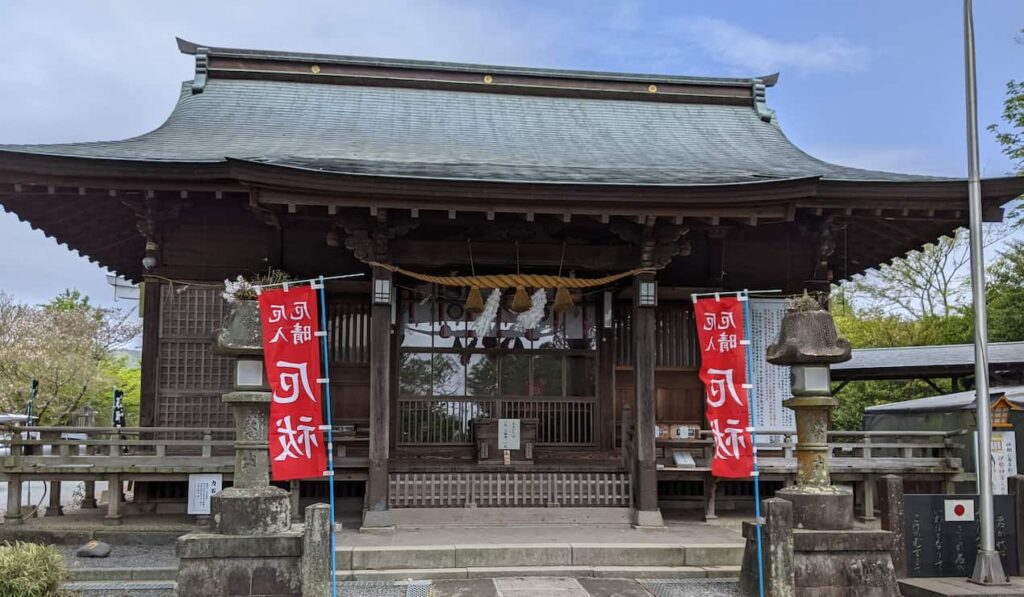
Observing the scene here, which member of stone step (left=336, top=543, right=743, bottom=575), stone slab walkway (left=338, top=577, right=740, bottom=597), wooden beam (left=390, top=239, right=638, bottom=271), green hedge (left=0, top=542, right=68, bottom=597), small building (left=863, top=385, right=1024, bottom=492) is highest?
wooden beam (left=390, top=239, right=638, bottom=271)

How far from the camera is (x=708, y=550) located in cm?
861

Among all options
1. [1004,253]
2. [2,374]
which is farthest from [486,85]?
[2,374]

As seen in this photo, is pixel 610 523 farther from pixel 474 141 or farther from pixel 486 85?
pixel 486 85

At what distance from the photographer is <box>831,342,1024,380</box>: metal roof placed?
1631 cm

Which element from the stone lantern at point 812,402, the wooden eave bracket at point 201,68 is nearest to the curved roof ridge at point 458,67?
the wooden eave bracket at point 201,68

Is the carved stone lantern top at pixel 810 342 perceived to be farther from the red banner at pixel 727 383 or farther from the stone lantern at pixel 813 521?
the red banner at pixel 727 383

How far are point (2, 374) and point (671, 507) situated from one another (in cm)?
2604

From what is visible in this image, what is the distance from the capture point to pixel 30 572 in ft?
19.9

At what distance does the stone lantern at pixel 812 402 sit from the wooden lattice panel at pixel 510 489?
118 inches

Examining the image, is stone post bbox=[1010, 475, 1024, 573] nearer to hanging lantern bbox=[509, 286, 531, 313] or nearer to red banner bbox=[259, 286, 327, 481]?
hanging lantern bbox=[509, 286, 531, 313]

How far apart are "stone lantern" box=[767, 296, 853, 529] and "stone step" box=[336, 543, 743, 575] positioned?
159cm

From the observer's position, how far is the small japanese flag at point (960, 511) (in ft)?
24.9

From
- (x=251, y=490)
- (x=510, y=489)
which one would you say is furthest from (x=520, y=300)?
(x=251, y=490)

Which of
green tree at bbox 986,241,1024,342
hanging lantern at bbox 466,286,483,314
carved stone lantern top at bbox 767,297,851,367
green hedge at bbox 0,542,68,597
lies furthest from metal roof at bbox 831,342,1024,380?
green hedge at bbox 0,542,68,597
